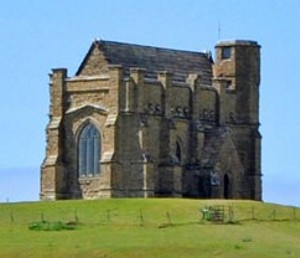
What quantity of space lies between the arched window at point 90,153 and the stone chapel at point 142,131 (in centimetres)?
6

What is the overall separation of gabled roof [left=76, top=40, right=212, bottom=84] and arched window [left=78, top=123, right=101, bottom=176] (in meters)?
3.97

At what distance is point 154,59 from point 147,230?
31.7 m

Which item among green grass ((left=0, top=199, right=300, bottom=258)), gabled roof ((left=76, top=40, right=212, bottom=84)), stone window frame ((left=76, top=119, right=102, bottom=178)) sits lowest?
green grass ((left=0, top=199, right=300, bottom=258))

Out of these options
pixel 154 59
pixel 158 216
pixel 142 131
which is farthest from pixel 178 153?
pixel 158 216

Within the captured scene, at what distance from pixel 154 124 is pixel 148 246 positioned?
34032mm

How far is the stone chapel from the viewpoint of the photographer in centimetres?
11906

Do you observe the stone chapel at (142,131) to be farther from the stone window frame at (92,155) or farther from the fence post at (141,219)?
the fence post at (141,219)

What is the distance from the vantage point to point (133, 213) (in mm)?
102438

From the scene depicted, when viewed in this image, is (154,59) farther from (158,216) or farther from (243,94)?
(158,216)

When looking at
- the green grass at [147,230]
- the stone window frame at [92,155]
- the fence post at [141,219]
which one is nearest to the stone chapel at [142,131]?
the stone window frame at [92,155]

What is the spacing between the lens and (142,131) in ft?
391

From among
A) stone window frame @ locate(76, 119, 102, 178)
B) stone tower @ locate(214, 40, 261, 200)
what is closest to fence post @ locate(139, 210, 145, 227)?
stone window frame @ locate(76, 119, 102, 178)

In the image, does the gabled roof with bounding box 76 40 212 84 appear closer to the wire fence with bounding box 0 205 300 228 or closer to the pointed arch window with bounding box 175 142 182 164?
the pointed arch window with bounding box 175 142 182 164

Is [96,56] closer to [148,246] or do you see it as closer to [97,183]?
[97,183]
